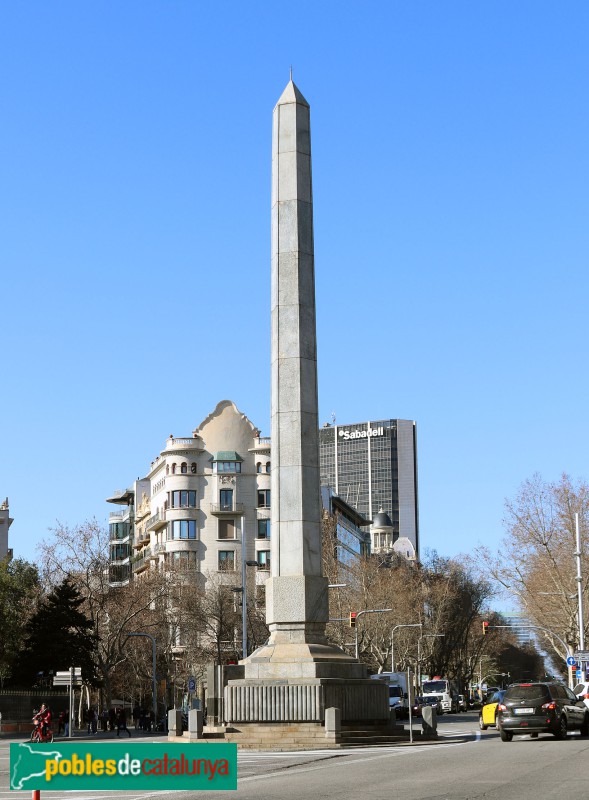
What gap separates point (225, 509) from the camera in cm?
9756

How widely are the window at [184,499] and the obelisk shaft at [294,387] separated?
65.3 metres

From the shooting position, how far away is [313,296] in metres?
33.8

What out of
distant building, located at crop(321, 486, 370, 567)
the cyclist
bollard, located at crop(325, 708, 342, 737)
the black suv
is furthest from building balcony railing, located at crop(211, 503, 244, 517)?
bollard, located at crop(325, 708, 342, 737)

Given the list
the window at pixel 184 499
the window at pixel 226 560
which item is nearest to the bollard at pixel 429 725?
the window at pixel 226 560

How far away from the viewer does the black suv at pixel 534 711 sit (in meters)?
29.2

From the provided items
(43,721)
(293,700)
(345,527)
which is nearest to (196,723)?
(293,700)

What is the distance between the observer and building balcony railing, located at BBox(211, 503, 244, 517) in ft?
320

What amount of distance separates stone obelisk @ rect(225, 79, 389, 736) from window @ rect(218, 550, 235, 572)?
192 ft

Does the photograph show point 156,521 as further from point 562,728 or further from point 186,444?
point 562,728

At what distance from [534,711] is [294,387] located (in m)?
10.3

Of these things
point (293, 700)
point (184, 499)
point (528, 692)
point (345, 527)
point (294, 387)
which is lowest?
point (293, 700)

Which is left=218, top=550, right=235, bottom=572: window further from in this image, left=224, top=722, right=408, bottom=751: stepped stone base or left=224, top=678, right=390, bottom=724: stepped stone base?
left=224, top=722, right=408, bottom=751: stepped stone base

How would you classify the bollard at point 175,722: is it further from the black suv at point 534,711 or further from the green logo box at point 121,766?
the green logo box at point 121,766

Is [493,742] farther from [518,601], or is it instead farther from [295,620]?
[518,601]
